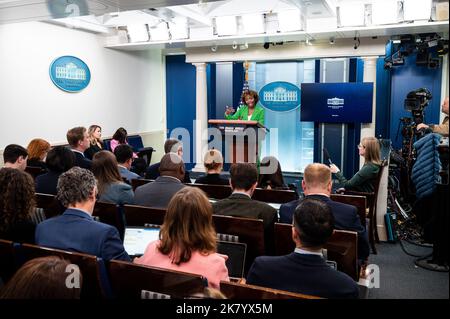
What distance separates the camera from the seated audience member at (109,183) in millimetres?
3336

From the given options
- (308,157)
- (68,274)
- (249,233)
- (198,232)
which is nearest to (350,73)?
(308,157)

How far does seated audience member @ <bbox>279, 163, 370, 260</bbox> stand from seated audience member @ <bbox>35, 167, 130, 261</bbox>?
1.15 meters

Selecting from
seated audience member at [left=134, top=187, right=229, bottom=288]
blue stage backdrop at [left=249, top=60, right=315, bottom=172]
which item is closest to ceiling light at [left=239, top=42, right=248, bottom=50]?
blue stage backdrop at [left=249, top=60, right=315, bottom=172]

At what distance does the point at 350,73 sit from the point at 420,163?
4.35 metres

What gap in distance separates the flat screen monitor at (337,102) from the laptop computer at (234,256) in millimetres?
5427

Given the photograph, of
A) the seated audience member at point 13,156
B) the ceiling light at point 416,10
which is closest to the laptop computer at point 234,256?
the seated audience member at point 13,156

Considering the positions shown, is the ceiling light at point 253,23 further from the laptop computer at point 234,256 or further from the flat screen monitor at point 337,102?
the laptop computer at point 234,256

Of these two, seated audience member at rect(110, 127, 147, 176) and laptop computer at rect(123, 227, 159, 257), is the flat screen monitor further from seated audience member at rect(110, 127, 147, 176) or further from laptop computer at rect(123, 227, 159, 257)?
laptop computer at rect(123, 227, 159, 257)

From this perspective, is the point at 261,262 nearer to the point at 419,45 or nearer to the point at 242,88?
the point at 419,45

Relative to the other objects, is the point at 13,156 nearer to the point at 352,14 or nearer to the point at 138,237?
the point at 138,237

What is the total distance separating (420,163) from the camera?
430cm

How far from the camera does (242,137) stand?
5.85m
